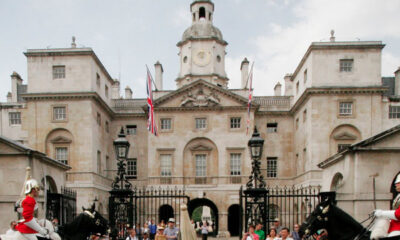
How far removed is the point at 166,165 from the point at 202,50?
15781 millimetres

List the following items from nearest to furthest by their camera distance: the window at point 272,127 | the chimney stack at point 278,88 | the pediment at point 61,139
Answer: the pediment at point 61,139, the window at point 272,127, the chimney stack at point 278,88

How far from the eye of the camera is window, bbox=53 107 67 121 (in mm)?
36784

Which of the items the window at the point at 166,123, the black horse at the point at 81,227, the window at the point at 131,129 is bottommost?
the black horse at the point at 81,227

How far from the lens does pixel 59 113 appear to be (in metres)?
36.9

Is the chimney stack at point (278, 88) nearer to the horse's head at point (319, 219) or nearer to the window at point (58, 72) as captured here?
the window at point (58, 72)

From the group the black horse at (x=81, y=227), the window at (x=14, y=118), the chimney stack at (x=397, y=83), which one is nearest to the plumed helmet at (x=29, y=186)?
the black horse at (x=81, y=227)

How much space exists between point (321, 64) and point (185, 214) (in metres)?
26.7

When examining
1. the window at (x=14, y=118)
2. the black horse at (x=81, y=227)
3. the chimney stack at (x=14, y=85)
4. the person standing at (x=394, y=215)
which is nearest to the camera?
the person standing at (x=394, y=215)

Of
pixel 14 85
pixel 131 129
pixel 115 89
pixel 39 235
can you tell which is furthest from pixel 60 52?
pixel 39 235

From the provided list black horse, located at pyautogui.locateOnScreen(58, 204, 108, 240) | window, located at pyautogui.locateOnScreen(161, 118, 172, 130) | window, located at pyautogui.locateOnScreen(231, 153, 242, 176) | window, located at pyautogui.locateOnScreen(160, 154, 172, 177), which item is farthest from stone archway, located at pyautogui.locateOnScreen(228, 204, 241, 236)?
black horse, located at pyautogui.locateOnScreen(58, 204, 108, 240)

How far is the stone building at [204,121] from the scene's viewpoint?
35438 mm

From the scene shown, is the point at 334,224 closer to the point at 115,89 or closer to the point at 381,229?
the point at 381,229

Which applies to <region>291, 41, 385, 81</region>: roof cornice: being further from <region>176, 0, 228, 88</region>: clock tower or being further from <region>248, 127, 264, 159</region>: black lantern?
<region>248, 127, 264, 159</region>: black lantern

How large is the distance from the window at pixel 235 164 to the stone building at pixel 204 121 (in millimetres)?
94
